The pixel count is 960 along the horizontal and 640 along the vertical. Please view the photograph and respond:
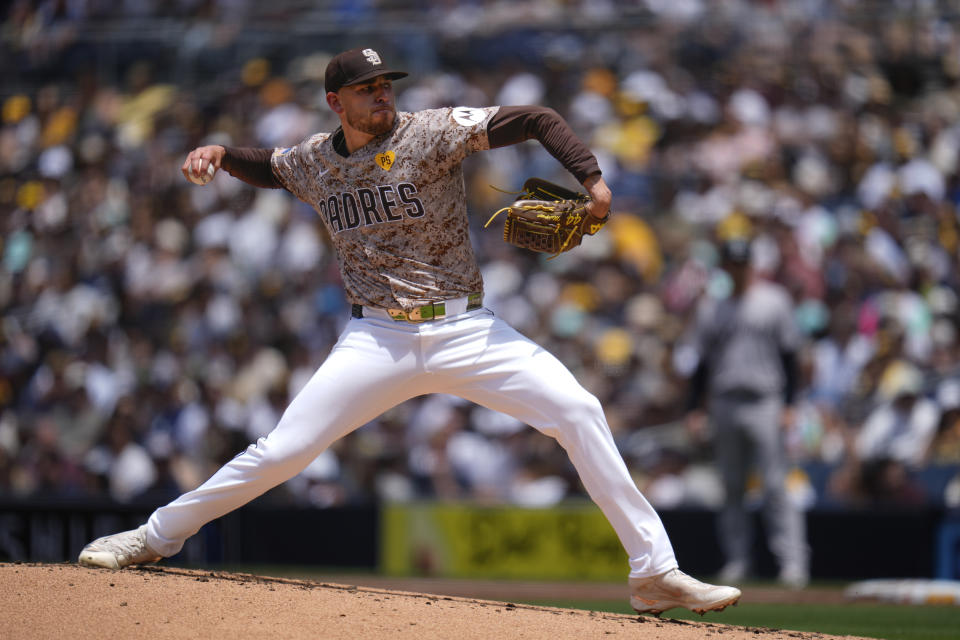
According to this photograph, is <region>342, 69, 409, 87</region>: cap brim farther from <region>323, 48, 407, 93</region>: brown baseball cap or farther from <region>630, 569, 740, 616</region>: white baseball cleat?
<region>630, 569, 740, 616</region>: white baseball cleat

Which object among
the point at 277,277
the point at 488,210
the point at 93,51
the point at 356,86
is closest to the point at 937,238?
the point at 488,210

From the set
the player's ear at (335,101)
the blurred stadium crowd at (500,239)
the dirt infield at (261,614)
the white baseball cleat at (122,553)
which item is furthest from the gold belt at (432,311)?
the blurred stadium crowd at (500,239)

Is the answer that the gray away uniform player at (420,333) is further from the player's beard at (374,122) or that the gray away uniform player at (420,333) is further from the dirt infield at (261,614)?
the dirt infield at (261,614)

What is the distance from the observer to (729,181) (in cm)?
1262

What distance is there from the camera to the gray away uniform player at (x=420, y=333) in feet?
16.4

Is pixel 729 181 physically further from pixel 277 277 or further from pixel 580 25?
pixel 277 277

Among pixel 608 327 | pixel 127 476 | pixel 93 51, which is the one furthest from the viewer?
pixel 93 51

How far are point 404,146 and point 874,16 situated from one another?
32.7 ft

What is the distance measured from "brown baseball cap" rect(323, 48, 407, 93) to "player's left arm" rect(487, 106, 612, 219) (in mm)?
472

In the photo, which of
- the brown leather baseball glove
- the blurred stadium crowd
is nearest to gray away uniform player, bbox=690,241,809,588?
the blurred stadium crowd

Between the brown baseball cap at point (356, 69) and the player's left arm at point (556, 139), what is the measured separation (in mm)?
472

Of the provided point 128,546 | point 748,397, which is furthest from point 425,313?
point 748,397

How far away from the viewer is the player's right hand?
17.0 ft

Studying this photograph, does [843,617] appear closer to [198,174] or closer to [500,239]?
[198,174]
